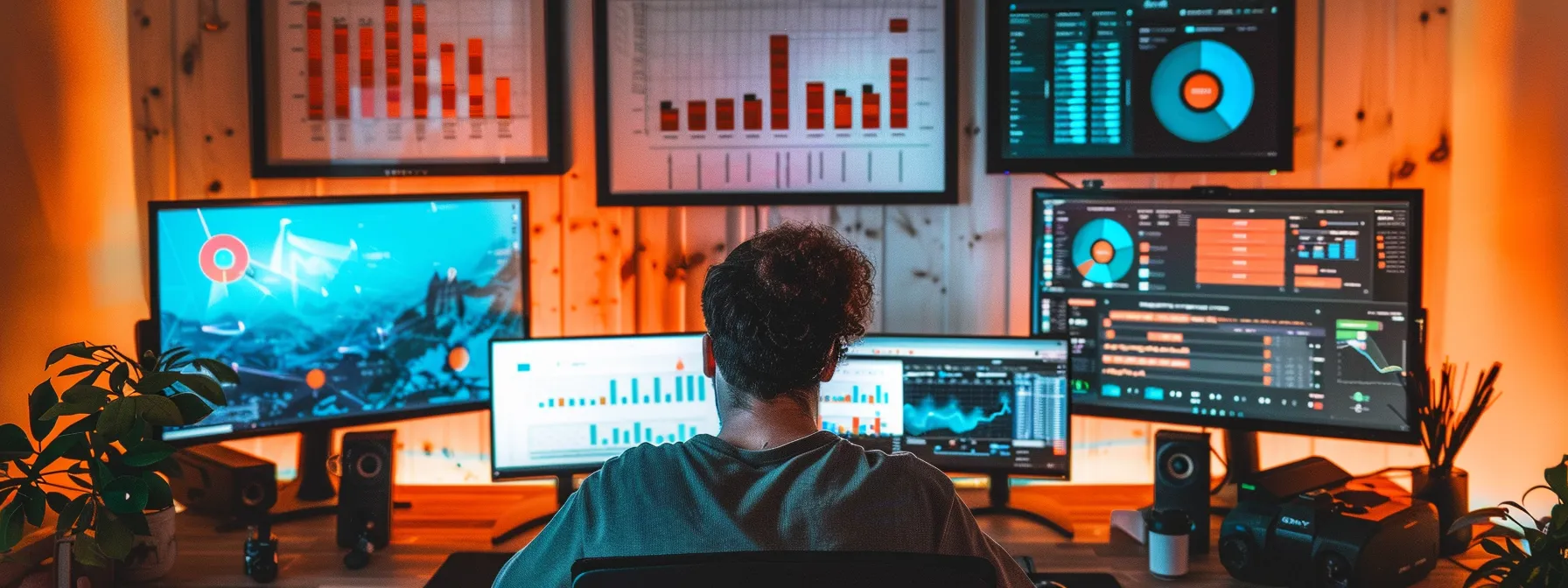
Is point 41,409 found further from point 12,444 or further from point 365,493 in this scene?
point 365,493

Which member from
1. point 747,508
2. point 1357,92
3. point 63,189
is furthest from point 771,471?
point 1357,92

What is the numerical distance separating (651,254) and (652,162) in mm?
203

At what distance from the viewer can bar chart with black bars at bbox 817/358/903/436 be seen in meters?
2.52

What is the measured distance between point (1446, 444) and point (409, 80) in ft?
7.18

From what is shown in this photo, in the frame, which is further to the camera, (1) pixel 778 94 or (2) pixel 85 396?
(1) pixel 778 94

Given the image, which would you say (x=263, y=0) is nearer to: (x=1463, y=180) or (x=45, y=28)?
(x=45, y=28)

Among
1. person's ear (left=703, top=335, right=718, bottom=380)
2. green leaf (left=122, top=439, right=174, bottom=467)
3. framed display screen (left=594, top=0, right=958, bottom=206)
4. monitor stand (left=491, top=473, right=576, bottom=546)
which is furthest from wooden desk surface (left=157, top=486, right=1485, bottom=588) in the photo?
person's ear (left=703, top=335, right=718, bottom=380)

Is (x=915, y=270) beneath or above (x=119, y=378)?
above

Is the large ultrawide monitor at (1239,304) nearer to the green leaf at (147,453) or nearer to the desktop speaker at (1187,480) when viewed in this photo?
the desktop speaker at (1187,480)

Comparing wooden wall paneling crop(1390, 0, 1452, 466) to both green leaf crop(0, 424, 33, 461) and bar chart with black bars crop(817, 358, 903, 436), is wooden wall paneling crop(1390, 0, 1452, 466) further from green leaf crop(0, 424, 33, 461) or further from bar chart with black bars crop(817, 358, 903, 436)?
green leaf crop(0, 424, 33, 461)

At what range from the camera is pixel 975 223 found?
9.01 ft

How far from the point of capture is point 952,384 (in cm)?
250

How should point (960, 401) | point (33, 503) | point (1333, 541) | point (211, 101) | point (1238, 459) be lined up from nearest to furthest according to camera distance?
point (33, 503) < point (1333, 541) < point (960, 401) < point (1238, 459) < point (211, 101)

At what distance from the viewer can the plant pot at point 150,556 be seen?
2.11 meters
